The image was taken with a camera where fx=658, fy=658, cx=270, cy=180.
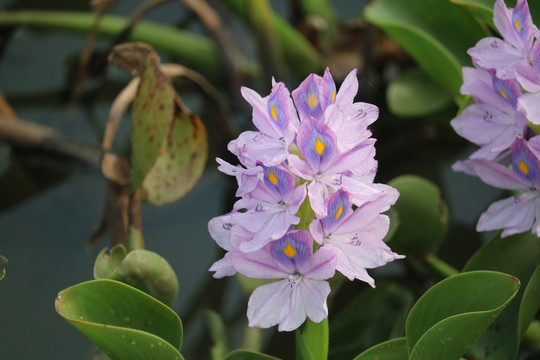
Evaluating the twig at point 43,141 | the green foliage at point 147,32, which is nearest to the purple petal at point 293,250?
the twig at point 43,141

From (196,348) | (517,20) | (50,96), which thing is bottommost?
(196,348)

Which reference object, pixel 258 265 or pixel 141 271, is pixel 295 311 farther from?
pixel 141 271

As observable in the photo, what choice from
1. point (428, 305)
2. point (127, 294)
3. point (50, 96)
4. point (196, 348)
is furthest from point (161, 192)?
point (50, 96)

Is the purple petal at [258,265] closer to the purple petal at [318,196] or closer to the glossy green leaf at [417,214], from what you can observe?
the purple petal at [318,196]

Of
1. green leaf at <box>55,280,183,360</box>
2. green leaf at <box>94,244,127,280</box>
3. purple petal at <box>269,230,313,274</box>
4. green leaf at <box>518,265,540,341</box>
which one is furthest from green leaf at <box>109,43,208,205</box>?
green leaf at <box>518,265,540,341</box>

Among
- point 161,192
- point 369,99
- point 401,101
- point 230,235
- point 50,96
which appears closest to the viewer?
point 230,235

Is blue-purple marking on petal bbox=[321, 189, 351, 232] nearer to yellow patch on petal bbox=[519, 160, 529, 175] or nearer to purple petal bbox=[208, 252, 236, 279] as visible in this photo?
purple petal bbox=[208, 252, 236, 279]

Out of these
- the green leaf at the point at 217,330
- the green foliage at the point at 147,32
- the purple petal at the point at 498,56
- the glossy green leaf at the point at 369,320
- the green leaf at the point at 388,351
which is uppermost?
the purple petal at the point at 498,56

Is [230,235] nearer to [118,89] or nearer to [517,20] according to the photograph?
[517,20]
